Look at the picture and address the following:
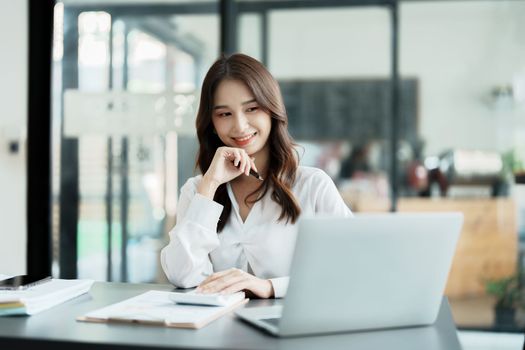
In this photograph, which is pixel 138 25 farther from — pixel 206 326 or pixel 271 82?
pixel 206 326

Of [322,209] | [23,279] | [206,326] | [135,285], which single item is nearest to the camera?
[206,326]

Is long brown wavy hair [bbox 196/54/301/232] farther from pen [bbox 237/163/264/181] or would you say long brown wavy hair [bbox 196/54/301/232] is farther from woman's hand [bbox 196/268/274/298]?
woman's hand [bbox 196/268/274/298]

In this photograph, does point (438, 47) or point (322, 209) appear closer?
point (322, 209)

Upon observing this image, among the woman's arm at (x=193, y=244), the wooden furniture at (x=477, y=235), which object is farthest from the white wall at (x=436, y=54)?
the woman's arm at (x=193, y=244)

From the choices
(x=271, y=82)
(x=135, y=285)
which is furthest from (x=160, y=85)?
(x=135, y=285)

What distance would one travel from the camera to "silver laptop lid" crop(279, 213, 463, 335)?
130 centimetres

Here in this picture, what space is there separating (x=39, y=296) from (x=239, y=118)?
908 mm

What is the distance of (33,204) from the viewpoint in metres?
4.19

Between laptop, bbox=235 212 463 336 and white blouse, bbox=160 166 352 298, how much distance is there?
→ 570 millimetres

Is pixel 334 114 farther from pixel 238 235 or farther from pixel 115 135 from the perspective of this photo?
pixel 238 235

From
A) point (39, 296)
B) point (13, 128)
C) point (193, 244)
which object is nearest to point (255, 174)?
point (193, 244)

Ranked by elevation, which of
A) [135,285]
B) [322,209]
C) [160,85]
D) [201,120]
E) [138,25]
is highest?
[138,25]

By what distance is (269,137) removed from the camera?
7.84 feet

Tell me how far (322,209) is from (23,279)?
0.92 metres
